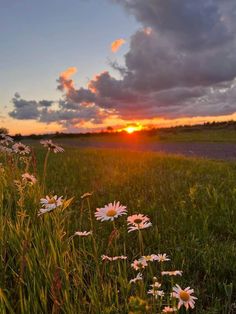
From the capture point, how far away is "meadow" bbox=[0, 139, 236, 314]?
2752mm

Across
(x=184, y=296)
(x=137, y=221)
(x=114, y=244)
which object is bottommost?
(x=114, y=244)

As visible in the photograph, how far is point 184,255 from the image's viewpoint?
4.51 m

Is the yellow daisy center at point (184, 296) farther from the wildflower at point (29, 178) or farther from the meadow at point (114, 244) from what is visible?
the wildflower at point (29, 178)

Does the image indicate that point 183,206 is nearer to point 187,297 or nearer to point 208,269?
point 208,269

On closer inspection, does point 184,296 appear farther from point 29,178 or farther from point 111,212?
point 29,178

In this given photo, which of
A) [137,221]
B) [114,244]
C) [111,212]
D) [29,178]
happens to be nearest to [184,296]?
[137,221]

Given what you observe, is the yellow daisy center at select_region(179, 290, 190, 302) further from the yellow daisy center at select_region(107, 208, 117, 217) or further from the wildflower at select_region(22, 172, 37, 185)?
the wildflower at select_region(22, 172, 37, 185)

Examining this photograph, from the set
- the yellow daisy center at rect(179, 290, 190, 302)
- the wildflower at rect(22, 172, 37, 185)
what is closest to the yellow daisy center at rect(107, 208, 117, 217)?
the yellow daisy center at rect(179, 290, 190, 302)

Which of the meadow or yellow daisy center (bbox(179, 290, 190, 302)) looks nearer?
yellow daisy center (bbox(179, 290, 190, 302))

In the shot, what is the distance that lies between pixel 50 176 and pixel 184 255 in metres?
7.15

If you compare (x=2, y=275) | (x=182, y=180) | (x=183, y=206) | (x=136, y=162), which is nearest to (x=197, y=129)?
(x=136, y=162)

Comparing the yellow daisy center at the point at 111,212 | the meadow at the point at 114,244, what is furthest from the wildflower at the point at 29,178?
the yellow daisy center at the point at 111,212

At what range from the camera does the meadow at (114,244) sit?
2.75 m

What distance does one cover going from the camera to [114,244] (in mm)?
5230
